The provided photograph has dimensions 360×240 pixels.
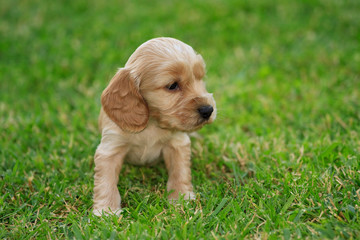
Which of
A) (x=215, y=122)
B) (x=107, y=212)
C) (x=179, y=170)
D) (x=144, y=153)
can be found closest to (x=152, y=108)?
(x=144, y=153)

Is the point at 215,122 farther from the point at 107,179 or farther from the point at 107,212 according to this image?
the point at 107,212

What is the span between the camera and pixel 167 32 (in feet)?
24.0

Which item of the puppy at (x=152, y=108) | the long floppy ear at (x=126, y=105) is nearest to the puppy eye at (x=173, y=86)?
the puppy at (x=152, y=108)

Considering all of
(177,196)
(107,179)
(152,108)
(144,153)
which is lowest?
(177,196)

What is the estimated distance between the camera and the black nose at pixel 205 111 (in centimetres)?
309

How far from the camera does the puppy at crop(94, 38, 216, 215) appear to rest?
3.11 meters

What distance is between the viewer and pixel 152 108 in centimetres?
325

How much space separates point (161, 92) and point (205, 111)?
0.38 metres

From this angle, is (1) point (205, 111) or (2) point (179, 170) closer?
(1) point (205, 111)

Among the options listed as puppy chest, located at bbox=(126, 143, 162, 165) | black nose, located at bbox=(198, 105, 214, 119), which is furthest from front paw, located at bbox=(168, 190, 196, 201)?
black nose, located at bbox=(198, 105, 214, 119)

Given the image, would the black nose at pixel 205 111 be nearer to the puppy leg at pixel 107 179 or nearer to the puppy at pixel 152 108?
the puppy at pixel 152 108

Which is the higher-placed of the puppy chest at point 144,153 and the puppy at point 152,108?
the puppy at point 152,108

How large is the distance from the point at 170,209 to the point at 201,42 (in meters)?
4.73

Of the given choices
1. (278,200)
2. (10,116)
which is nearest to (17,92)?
(10,116)
